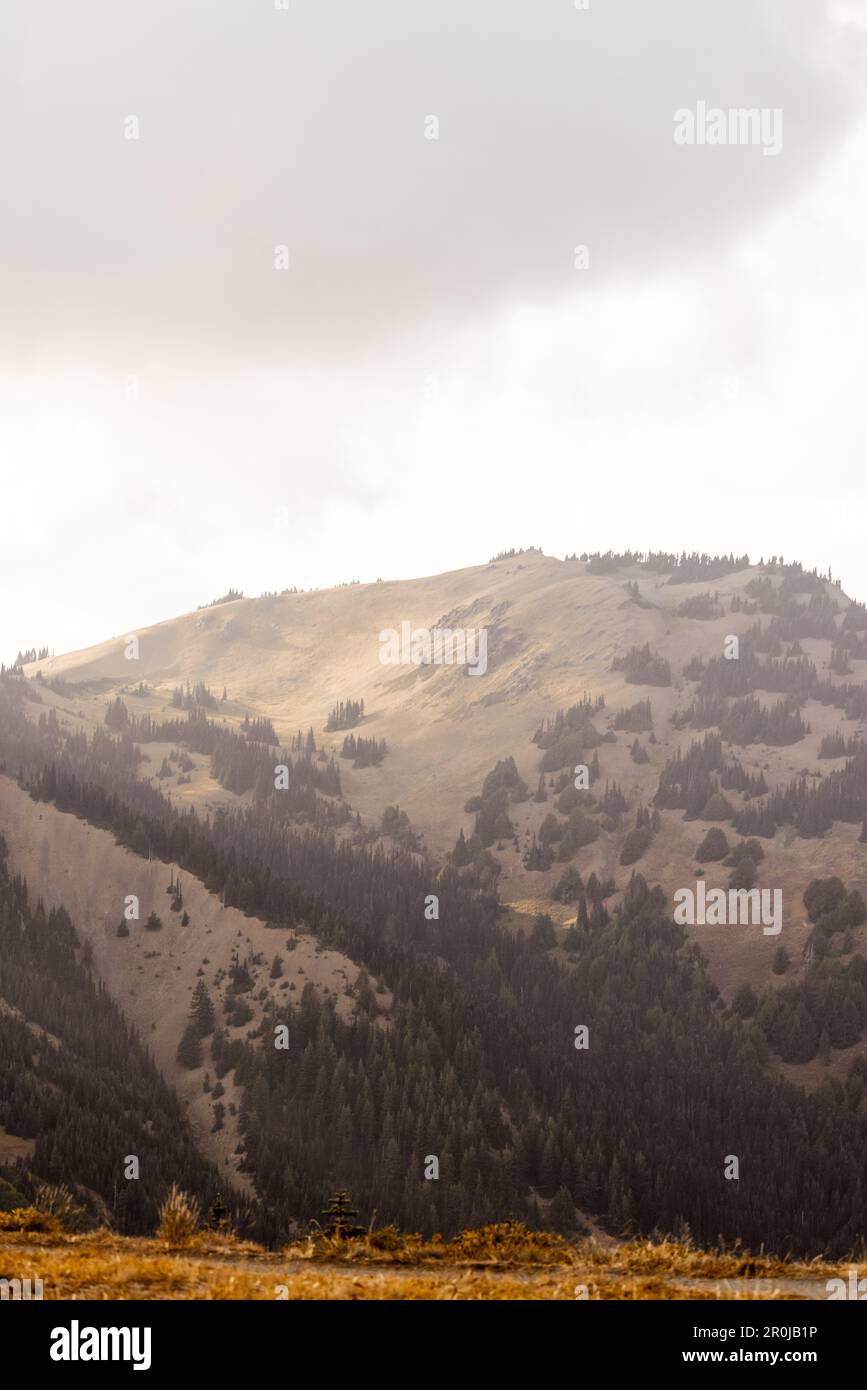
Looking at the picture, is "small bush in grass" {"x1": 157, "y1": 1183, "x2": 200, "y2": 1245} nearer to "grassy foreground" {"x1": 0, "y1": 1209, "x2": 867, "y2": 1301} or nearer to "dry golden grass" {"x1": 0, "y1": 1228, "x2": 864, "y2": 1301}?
"grassy foreground" {"x1": 0, "y1": 1209, "x2": 867, "y2": 1301}

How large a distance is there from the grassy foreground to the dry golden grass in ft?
0.09

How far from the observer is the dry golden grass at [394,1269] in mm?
21438

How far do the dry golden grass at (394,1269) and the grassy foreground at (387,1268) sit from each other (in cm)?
3

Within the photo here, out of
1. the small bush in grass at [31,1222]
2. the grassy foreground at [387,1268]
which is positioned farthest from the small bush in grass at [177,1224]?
the small bush in grass at [31,1222]

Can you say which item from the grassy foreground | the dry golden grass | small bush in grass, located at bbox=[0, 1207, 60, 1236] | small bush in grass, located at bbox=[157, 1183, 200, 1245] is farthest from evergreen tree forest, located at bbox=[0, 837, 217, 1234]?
the dry golden grass

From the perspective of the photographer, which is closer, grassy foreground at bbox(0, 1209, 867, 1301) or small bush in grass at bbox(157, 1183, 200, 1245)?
grassy foreground at bbox(0, 1209, 867, 1301)

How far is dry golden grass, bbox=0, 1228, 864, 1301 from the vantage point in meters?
21.4

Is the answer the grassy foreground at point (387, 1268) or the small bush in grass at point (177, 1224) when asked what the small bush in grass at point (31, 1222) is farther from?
the small bush in grass at point (177, 1224)

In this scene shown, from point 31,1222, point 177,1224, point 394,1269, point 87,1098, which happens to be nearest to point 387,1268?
point 394,1269

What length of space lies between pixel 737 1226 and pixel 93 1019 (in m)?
107

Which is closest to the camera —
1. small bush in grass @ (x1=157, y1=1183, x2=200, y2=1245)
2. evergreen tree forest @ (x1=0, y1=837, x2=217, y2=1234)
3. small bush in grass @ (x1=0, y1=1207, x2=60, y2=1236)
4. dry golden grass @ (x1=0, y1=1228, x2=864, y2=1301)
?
dry golden grass @ (x1=0, y1=1228, x2=864, y2=1301)
